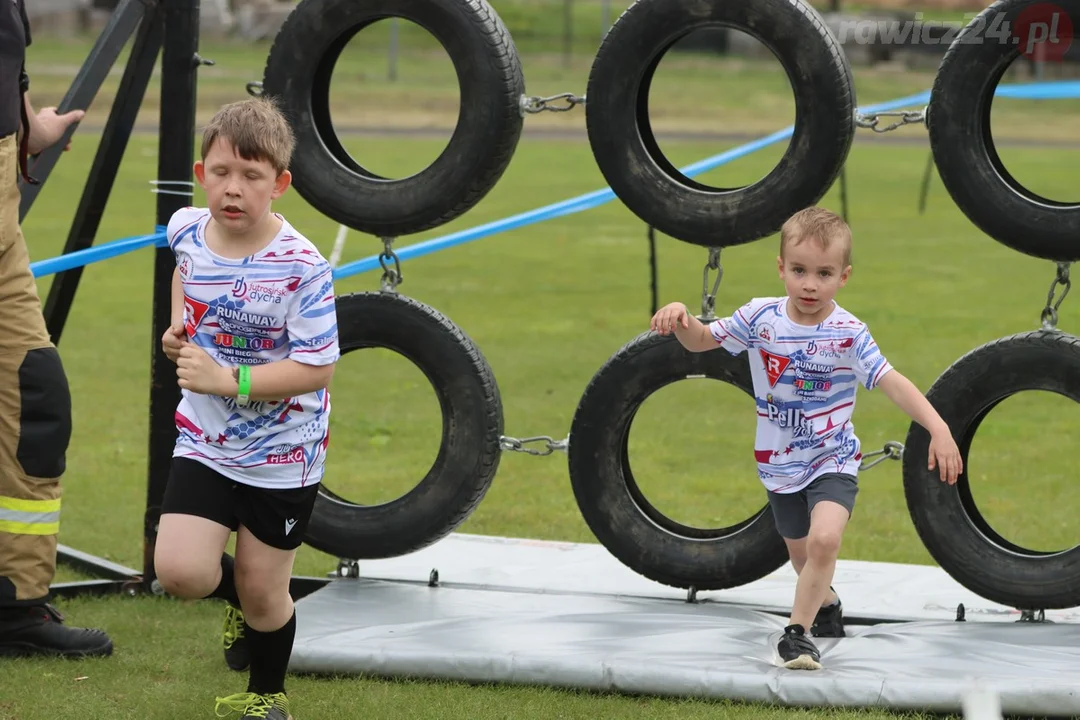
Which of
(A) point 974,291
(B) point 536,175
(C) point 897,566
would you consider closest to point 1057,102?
(B) point 536,175

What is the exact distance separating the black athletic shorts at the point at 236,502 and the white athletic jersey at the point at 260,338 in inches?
1.1

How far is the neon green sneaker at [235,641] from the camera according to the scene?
3.96 meters

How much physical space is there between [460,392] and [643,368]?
0.59 metres

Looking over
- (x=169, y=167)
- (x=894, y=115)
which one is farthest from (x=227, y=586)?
(x=894, y=115)

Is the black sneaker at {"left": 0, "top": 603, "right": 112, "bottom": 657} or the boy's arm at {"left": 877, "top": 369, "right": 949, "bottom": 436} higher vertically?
the boy's arm at {"left": 877, "top": 369, "right": 949, "bottom": 436}

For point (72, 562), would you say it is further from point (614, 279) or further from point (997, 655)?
point (614, 279)

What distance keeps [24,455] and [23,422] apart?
0.31 ft

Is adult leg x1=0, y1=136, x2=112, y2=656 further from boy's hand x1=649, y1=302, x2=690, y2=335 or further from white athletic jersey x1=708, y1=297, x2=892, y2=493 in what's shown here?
white athletic jersey x1=708, y1=297, x2=892, y2=493

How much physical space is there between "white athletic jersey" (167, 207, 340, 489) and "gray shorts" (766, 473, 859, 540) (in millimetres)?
1368

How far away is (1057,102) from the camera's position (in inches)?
1230

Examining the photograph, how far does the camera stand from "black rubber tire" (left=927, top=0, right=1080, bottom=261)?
164 inches

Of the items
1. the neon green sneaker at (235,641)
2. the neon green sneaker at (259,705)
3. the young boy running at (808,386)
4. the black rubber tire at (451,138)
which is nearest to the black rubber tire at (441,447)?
the black rubber tire at (451,138)

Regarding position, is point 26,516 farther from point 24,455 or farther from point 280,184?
point 280,184

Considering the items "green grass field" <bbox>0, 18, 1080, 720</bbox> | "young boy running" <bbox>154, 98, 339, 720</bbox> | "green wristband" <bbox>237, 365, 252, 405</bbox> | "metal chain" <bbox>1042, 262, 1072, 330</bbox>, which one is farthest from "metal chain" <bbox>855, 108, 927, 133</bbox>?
"green wristband" <bbox>237, 365, 252, 405</bbox>
